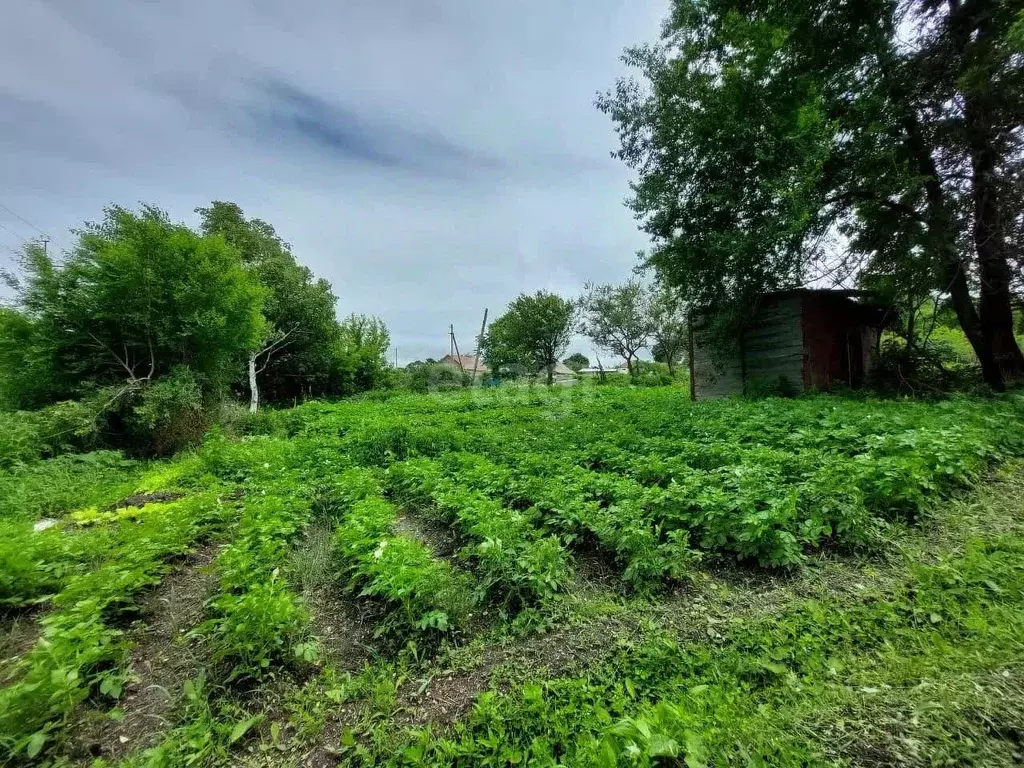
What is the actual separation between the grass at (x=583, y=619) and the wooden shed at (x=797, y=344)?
7528 millimetres

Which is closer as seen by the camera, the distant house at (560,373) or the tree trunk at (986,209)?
the tree trunk at (986,209)

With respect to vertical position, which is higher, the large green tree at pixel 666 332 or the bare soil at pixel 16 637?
the large green tree at pixel 666 332

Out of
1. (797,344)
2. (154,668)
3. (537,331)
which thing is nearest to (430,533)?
(154,668)

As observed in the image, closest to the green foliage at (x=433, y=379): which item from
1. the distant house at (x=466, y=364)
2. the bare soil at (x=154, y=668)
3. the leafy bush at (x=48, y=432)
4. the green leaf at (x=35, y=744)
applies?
the distant house at (x=466, y=364)

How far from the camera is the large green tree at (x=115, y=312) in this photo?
11.5 metres

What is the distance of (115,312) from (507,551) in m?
14.5

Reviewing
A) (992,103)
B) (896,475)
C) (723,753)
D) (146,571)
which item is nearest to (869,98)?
(992,103)

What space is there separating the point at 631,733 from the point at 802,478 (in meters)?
3.86

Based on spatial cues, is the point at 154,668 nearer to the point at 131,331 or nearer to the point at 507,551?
the point at 507,551

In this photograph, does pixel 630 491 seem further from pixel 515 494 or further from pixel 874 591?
pixel 874 591

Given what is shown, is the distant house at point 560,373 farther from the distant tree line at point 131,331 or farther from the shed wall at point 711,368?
the distant tree line at point 131,331

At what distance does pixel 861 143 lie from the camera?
31.5ft

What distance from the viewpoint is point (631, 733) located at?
1979 millimetres

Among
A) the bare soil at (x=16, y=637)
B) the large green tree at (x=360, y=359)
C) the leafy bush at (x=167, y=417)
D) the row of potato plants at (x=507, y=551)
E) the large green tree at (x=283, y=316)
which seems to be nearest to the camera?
the bare soil at (x=16, y=637)
